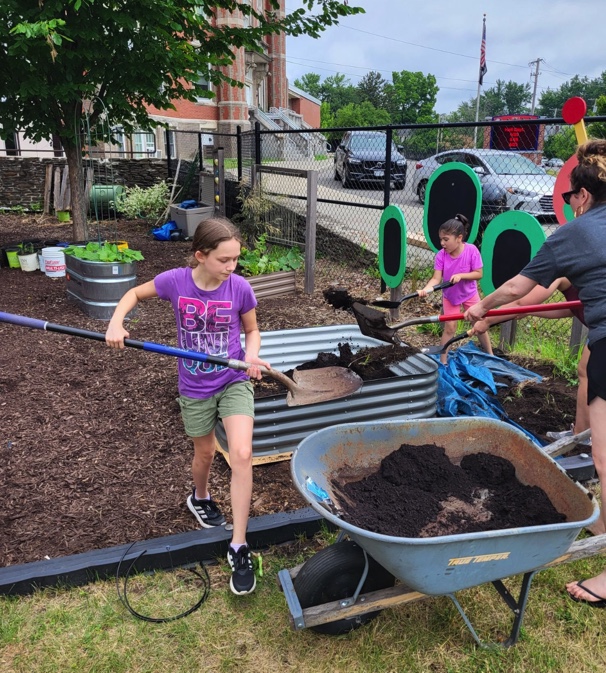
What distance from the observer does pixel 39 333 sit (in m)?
5.41

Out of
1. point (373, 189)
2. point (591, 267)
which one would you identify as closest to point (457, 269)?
point (591, 267)

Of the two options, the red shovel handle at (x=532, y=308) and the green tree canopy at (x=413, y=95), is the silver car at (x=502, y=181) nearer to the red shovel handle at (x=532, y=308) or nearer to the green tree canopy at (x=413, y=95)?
the red shovel handle at (x=532, y=308)

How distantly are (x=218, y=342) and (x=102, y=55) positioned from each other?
19.1 feet

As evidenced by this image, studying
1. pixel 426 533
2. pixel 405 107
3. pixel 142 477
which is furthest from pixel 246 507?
pixel 405 107

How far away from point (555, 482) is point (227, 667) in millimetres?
1445

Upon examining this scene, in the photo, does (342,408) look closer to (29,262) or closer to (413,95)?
(29,262)

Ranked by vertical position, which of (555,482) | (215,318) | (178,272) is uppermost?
(178,272)

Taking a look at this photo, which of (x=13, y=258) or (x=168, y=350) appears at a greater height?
(x=168, y=350)

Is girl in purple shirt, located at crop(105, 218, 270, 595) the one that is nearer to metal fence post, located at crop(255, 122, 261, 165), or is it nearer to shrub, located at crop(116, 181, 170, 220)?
metal fence post, located at crop(255, 122, 261, 165)

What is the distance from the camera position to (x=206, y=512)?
9.30ft

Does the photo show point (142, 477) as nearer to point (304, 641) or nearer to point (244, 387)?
point (244, 387)

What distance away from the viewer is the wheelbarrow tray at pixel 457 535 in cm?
181

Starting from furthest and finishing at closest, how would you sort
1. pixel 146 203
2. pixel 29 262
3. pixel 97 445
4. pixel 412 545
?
1. pixel 146 203
2. pixel 29 262
3. pixel 97 445
4. pixel 412 545

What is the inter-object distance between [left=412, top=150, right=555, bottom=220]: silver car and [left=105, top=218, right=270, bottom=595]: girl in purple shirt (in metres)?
6.69
